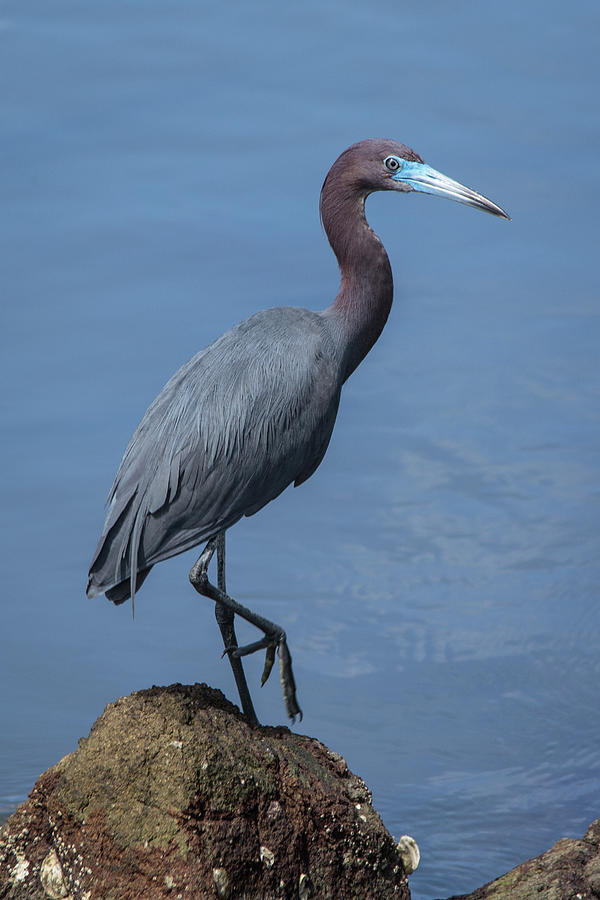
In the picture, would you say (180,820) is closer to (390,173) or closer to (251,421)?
(251,421)

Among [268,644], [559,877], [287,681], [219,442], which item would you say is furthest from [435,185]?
[559,877]

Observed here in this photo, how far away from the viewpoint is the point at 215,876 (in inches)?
163

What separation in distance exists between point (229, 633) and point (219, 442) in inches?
29.0

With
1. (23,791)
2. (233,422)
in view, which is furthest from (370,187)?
(23,791)

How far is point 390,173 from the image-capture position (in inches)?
212

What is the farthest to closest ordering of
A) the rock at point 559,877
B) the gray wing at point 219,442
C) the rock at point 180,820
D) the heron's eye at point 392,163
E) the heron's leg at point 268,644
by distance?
the heron's eye at point 392,163
the heron's leg at point 268,644
the gray wing at point 219,442
the rock at point 559,877
the rock at point 180,820

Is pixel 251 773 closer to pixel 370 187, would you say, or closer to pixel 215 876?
pixel 215 876

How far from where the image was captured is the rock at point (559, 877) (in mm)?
4469

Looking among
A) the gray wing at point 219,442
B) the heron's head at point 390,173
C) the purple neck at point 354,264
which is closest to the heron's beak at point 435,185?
the heron's head at point 390,173

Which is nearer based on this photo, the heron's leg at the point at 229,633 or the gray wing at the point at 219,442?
the gray wing at the point at 219,442

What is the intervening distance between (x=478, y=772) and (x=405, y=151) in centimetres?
370

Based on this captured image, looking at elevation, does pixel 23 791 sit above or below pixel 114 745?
above

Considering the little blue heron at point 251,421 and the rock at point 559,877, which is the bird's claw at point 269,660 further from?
the rock at point 559,877

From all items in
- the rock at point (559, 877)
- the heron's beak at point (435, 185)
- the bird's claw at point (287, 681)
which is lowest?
the rock at point (559, 877)
